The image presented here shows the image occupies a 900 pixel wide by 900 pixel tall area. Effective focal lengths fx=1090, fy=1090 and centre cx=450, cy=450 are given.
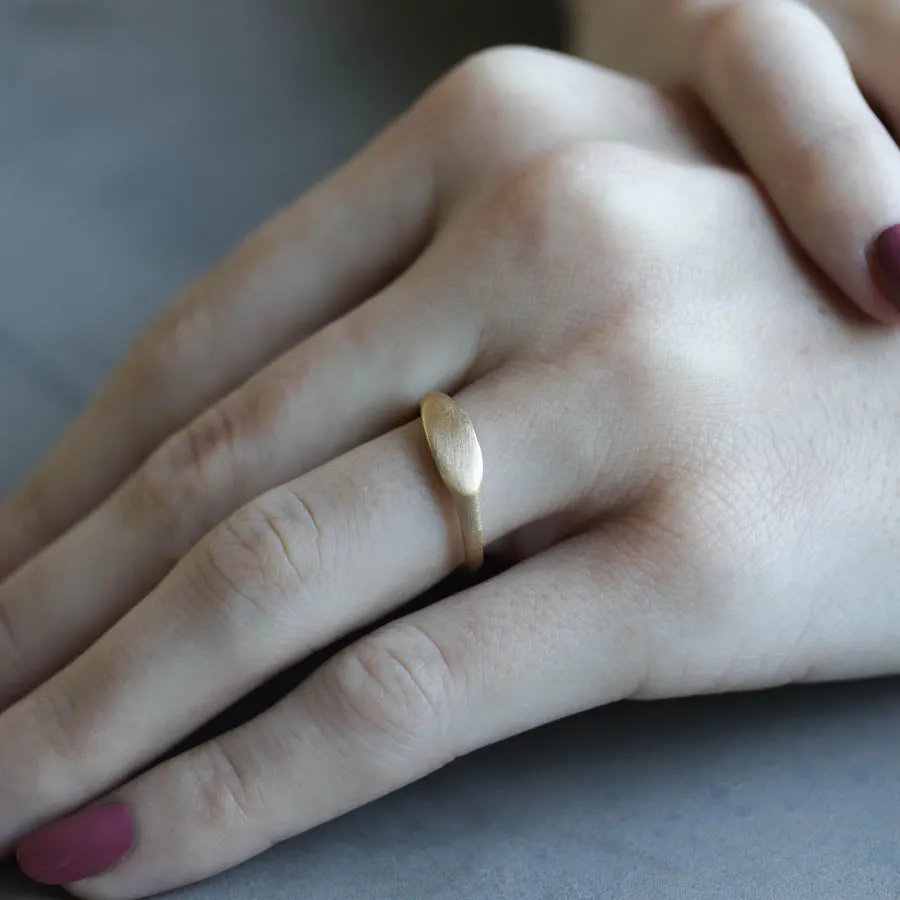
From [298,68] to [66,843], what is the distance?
3.10 feet

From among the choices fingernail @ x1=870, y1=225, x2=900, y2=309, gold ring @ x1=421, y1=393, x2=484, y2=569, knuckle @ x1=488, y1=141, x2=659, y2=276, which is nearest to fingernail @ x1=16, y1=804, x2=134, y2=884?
gold ring @ x1=421, y1=393, x2=484, y2=569

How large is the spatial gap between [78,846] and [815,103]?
24.0 inches

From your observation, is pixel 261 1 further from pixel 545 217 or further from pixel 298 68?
pixel 545 217

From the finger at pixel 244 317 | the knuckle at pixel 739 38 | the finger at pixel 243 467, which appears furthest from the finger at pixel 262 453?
the knuckle at pixel 739 38

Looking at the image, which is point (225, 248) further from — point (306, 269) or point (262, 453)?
point (262, 453)

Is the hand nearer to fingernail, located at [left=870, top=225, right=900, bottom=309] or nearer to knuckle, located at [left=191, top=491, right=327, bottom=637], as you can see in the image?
fingernail, located at [left=870, top=225, right=900, bottom=309]

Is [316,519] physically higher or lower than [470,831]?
higher

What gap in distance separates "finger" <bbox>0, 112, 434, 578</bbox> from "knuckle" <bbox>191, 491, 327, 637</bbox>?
0.20 metres

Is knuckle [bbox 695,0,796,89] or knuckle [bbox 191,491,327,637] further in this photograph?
knuckle [bbox 695,0,796,89]

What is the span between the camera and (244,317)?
0.77 meters

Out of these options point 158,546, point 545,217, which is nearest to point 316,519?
point 158,546

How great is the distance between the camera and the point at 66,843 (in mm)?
554

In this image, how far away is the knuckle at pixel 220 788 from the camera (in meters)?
0.55

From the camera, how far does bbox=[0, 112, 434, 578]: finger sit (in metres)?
0.77
